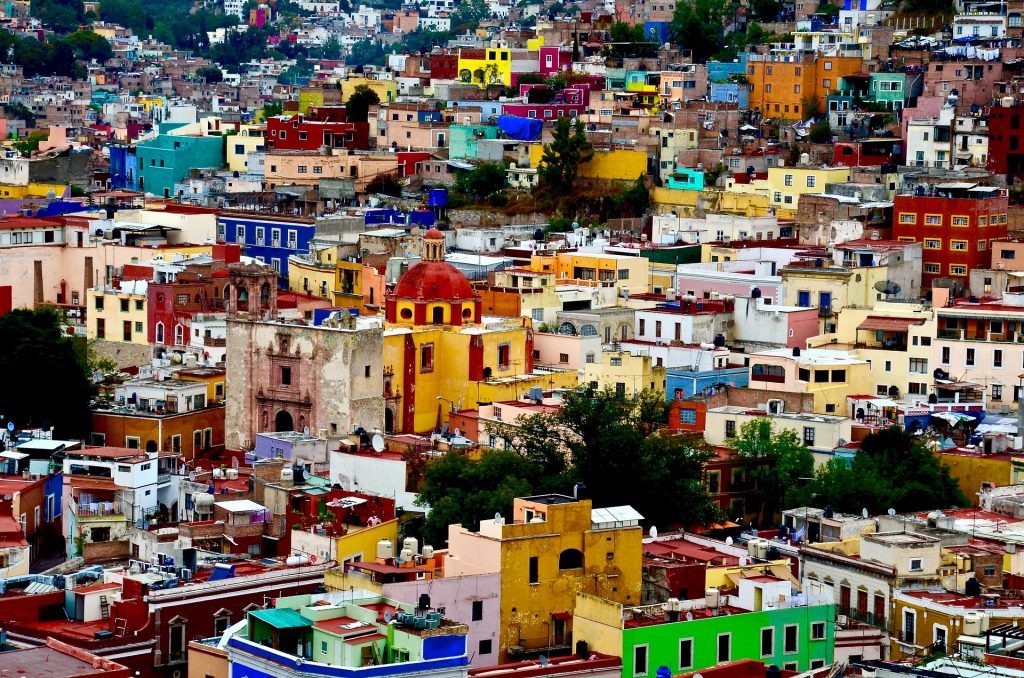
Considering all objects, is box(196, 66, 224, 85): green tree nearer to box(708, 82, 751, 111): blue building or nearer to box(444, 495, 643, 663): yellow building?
box(708, 82, 751, 111): blue building

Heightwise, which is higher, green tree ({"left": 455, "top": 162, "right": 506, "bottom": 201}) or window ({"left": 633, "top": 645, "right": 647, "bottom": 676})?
green tree ({"left": 455, "top": 162, "right": 506, "bottom": 201})

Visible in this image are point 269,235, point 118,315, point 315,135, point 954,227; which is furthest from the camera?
point 315,135

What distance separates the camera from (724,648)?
42.1m

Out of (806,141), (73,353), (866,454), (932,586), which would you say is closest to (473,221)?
(806,141)

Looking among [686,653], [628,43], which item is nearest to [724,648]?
[686,653]

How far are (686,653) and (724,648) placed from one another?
0.74 meters

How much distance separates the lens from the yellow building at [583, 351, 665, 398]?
6148 cm

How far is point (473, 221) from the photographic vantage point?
8375 cm

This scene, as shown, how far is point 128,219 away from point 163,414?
19.6 meters

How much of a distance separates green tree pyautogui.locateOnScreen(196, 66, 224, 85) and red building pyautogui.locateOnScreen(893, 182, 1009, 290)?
322ft

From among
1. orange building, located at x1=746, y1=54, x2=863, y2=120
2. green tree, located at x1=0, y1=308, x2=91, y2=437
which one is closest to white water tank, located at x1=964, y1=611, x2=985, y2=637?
green tree, located at x1=0, y1=308, x2=91, y2=437

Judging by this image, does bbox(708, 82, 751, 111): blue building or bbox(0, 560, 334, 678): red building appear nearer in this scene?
bbox(0, 560, 334, 678): red building

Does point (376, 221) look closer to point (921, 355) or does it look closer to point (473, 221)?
point (473, 221)

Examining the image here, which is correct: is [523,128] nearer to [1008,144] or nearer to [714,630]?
[1008,144]
